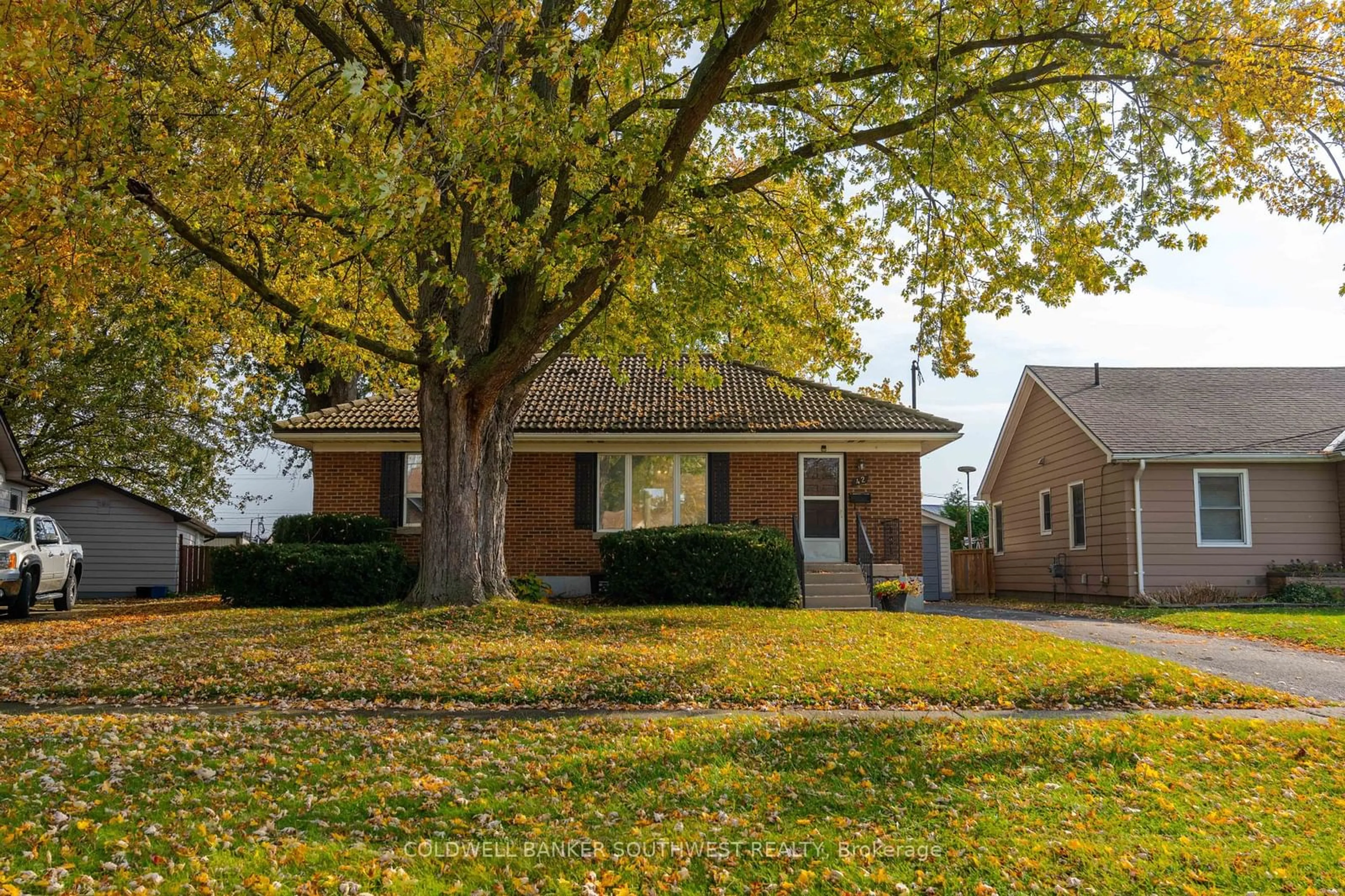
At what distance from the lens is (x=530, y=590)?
16.8 meters

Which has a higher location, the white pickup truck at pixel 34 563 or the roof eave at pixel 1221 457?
the roof eave at pixel 1221 457

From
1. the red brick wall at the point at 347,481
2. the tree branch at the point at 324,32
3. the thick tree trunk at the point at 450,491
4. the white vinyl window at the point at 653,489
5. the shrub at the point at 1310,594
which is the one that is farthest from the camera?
the white vinyl window at the point at 653,489

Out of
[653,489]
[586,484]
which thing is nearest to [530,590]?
[586,484]

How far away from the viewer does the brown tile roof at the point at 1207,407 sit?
20031 mm

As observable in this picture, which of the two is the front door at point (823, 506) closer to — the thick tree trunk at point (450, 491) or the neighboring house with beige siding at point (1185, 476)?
the neighboring house with beige siding at point (1185, 476)

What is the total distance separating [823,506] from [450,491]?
892cm

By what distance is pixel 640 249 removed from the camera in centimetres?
1073

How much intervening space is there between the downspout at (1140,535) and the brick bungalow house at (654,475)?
4.09 m

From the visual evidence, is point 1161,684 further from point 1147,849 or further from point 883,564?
point 883,564

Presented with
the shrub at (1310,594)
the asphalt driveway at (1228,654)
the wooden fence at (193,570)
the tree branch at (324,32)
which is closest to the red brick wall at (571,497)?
the asphalt driveway at (1228,654)

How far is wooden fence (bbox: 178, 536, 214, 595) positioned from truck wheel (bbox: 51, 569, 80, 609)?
16.4 ft

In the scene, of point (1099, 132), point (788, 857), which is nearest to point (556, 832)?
point (788, 857)

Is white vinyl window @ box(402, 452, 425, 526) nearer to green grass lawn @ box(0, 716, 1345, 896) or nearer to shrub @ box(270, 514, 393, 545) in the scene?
shrub @ box(270, 514, 393, 545)

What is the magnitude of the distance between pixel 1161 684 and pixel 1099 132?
6.30 m
